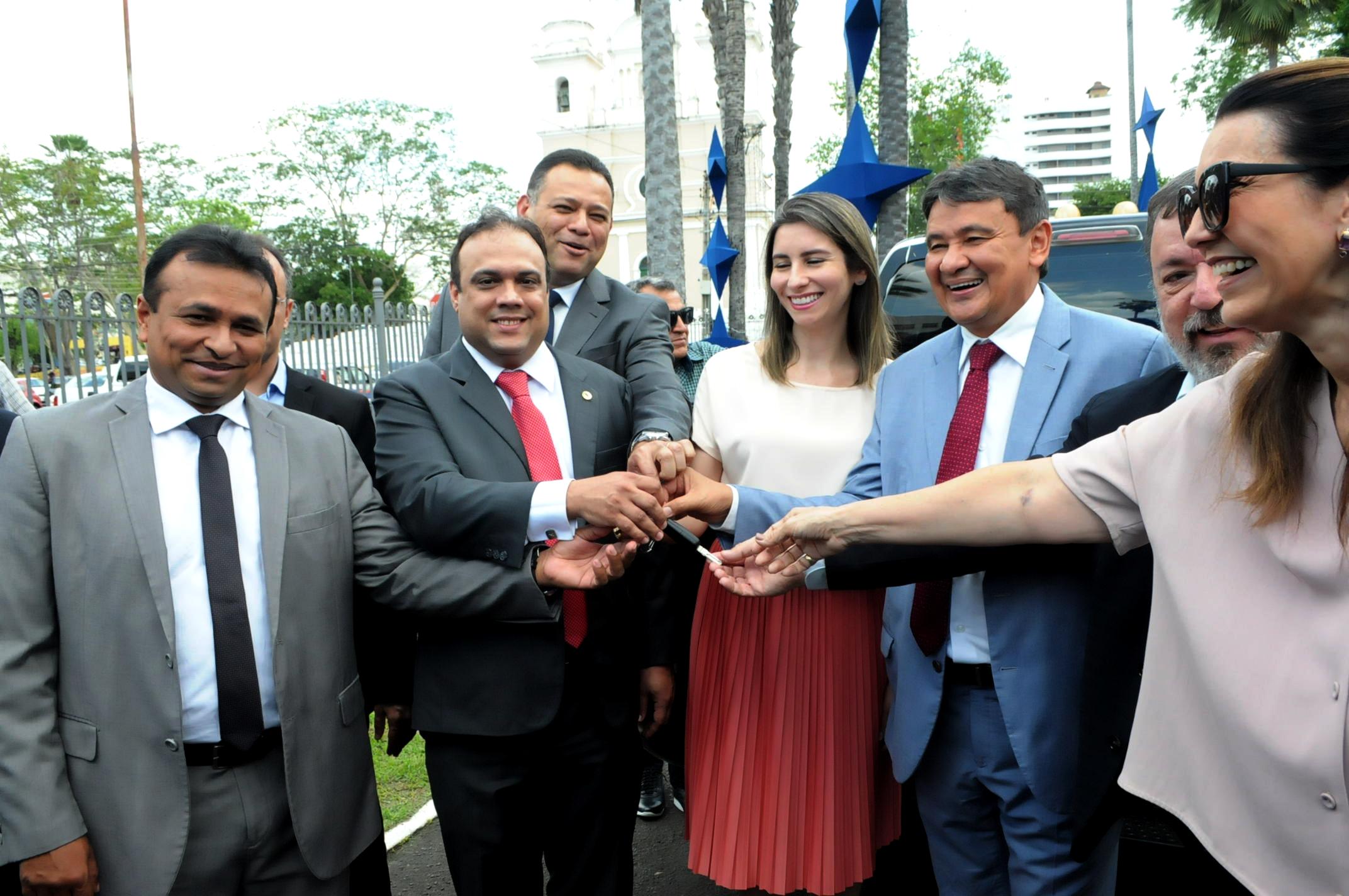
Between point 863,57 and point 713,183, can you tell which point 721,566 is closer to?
point 863,57

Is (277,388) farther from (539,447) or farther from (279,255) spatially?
(539,447)

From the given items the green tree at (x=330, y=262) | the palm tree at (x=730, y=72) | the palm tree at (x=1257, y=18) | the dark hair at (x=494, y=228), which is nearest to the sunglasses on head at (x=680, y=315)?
the dark hair at (x=494, y=228)

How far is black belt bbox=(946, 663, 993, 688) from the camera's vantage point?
2322 millimetres

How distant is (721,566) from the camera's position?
254cm

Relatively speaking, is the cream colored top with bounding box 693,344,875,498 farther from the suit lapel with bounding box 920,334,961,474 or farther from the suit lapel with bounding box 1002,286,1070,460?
the suit lapel with bounding box 1002,286,1070,460

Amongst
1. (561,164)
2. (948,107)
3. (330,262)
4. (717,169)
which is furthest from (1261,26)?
(330,262)

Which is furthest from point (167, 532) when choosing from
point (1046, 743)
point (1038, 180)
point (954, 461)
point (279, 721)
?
point (1038, 180)

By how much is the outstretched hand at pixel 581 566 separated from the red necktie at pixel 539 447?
0.27ft

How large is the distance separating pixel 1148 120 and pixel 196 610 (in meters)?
19.4

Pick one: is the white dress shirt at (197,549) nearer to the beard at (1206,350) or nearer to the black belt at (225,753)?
the black belt at (225,753)

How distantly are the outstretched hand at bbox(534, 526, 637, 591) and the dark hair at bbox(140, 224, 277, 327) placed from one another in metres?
0.96

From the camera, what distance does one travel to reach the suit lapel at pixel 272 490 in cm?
223

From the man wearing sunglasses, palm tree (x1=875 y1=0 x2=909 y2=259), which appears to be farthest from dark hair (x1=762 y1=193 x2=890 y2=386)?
palm tree (x1=875 y1=0 x2=909 y2=259)

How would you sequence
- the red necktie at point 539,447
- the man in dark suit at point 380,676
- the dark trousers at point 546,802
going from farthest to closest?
the man in dark suit at point 380,676 < the red necktie at point 539,447 < the dark trousers at point 546,802
